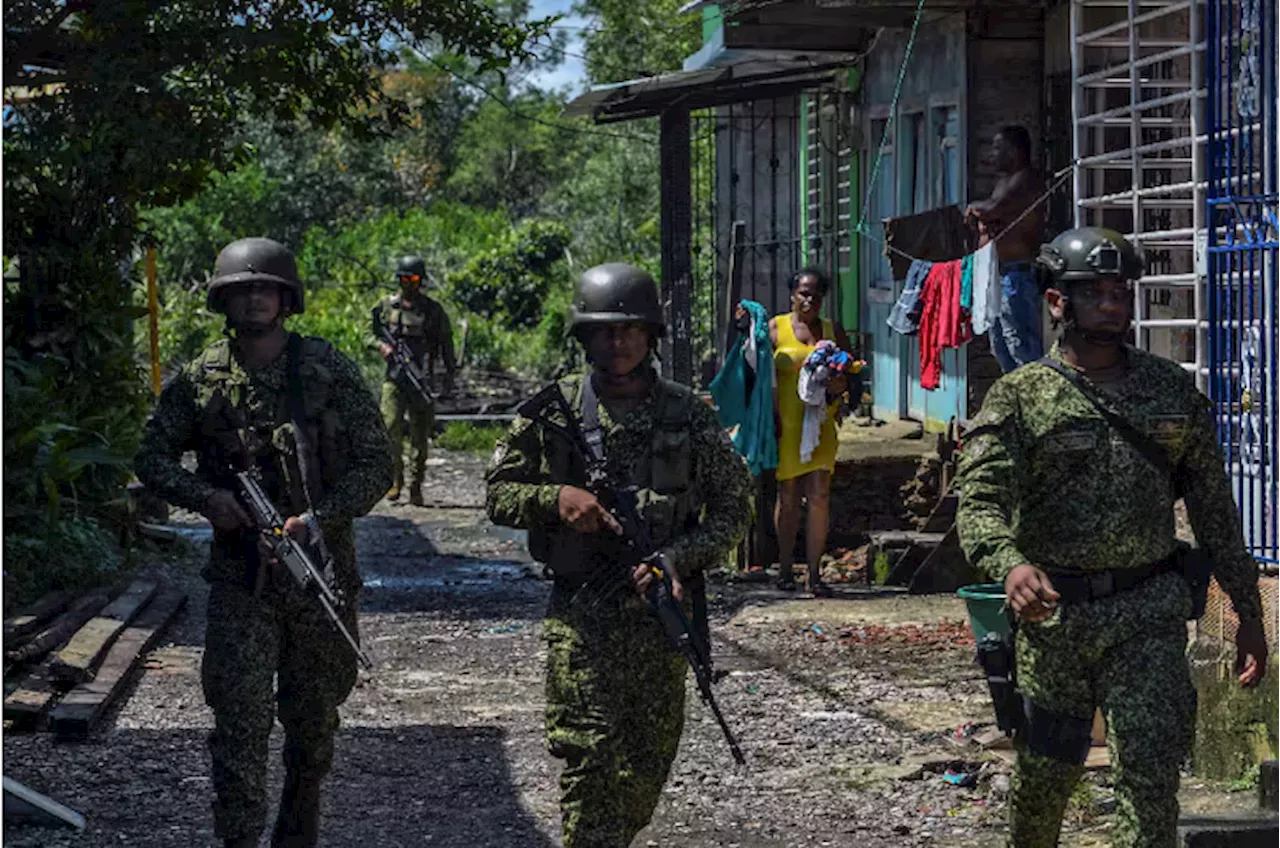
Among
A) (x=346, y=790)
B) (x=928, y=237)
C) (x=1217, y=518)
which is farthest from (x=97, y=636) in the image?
(x=1217, y=518)

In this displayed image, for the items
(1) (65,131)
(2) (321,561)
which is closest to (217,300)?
(2) (321,561)

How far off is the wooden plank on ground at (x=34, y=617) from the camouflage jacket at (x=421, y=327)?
6.57 meters

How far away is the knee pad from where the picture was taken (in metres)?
5.41

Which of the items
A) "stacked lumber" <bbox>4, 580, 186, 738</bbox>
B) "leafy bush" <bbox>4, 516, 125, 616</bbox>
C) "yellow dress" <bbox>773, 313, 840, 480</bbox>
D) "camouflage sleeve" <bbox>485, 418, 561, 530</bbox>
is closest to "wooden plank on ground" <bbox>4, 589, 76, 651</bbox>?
"stacked lumber" <bbox>4, 580, 186, 738</bbox>

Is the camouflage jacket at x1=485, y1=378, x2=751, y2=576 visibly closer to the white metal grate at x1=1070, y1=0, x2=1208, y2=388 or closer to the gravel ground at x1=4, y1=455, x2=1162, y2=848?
the gravel ground at x1=4, y1=455, x2=1162, y2=848

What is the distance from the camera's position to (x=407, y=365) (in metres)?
17.3

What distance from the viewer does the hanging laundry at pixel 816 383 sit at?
1205cm

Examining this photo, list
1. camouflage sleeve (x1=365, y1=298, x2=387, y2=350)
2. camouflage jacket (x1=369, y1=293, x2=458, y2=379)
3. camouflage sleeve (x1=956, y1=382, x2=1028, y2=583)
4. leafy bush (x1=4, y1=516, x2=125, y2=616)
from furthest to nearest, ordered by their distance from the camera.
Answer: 1. camouflage jacket (x1=369, y1=293, x2=458, y2=379)
2. camouflage sleeve (x1=365, y1=298, x2=387, y2=350)
3. leafy bush (x1=4, y1=516, x2=125, y2=616)
4. camouflage sleeve (x1=956, y1=382, x2=1028, y2=583)

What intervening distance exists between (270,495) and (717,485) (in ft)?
4.38

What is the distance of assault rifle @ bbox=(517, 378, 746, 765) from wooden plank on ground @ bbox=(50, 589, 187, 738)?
345 centimetres

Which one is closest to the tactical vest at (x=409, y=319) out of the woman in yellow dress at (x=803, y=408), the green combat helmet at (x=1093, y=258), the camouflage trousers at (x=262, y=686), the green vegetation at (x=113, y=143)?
the green vegetation at (x=113, y=143)

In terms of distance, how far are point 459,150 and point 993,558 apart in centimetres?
5260

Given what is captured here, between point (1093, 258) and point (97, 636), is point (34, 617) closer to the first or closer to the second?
point (97, 636)

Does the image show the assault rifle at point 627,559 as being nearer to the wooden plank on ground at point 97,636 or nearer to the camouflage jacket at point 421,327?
the wooden plank on ground at point 97,636
